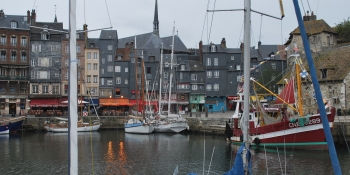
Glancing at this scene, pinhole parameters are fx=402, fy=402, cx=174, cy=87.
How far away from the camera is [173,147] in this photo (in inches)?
1340

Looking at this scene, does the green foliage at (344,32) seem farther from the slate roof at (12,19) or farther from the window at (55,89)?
the slate roof at (12,19)

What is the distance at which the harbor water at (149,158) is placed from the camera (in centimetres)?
2295

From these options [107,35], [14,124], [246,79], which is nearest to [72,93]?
[246,79]

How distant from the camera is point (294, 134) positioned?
30312 millimetres

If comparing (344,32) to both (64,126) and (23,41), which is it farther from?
(23,41)

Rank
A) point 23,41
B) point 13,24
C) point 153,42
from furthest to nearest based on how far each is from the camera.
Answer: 1. point 153,42
2. point 23,41
3. point 13,24

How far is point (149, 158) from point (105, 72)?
41.5m

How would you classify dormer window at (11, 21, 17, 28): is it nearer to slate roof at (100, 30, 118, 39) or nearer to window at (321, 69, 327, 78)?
slate roof at (100, 30, 118, 39)

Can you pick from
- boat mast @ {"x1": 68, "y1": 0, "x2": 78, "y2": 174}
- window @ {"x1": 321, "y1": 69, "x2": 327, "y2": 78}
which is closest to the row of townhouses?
window @ {"x1": 321, "y1": 69, "x2": 327, "y2": 78}

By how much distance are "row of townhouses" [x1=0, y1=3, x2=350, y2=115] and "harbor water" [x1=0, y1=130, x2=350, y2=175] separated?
24722 mm

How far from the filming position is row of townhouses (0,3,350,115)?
6175cm

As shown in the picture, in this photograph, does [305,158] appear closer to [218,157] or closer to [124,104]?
[218,157]

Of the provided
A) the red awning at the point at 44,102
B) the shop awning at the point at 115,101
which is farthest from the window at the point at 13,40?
the shop awning at the point at 115,101

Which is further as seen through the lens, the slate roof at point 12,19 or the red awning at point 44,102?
the slate roof at point 12,19
